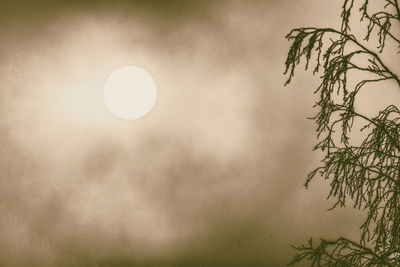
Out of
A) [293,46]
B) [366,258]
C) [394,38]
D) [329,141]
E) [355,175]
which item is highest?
[293,46]

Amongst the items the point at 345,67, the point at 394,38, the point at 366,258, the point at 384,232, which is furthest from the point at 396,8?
the point at 366,258

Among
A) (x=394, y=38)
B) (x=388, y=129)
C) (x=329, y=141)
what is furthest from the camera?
(x=329, y=141)

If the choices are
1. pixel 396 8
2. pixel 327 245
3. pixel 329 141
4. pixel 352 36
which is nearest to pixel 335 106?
pixel 329 141

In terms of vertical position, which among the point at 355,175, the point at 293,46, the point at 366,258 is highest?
the point at 293,46

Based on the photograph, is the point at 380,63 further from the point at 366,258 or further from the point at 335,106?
the point at 366,258

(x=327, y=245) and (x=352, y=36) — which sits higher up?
(x=352, y=36)

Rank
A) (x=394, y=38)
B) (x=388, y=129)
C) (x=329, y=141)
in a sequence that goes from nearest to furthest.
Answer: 1. (x=394, y=38)
2. (x=388, y=129)
3. (x=329, y=141)

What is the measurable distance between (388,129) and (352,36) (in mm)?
1238

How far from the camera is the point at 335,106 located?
5.73 m

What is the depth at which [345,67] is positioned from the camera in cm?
550

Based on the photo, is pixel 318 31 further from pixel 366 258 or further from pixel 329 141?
pixel 366 258

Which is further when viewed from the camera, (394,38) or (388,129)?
(388,129)

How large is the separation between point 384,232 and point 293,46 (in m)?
2.58

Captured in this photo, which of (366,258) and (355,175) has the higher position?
(355,175)
